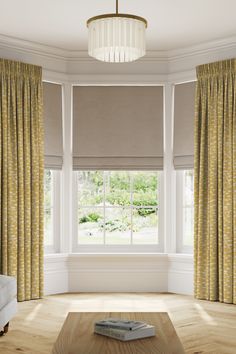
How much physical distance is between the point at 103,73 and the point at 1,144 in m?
1.74

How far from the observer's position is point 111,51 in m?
4.09

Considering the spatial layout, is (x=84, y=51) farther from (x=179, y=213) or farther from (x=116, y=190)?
(x=179, y=213)

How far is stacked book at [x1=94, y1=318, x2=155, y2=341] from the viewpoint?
3348 mm

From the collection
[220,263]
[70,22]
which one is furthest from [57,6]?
[220,263]

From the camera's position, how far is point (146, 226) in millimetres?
7375

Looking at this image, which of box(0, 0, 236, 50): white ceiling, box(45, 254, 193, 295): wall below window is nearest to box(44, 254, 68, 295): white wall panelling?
box(45, 254, 193, 295): wall below window

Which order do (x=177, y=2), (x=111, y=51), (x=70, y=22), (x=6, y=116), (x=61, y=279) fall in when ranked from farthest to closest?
(x=61, y=279), (x=6, y=116), (x=70, y=22), (x=177, y=2), (x=111, y=51)

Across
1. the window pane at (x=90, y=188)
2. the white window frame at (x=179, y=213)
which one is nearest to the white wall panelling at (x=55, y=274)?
the window pane at (x=90, y=188)

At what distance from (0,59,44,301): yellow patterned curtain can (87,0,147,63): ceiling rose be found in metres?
2.68

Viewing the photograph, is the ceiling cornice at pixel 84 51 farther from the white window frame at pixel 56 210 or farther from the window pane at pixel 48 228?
the window pane at pixel 48 228

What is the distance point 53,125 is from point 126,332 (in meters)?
4.21

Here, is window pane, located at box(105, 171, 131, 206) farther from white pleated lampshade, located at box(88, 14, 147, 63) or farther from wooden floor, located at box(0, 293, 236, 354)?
white pleated lampshade, located at box(88, 14, 147, 63)

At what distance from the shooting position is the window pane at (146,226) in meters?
7.37

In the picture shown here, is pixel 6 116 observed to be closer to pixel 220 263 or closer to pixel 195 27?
pixel 195 27
